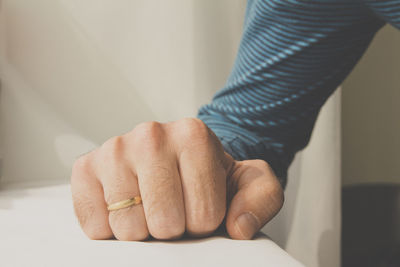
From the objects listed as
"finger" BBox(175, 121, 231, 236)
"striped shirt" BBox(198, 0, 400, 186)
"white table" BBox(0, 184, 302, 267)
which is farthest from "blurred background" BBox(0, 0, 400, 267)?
"finger" BBox(175, 121, 231, 236)

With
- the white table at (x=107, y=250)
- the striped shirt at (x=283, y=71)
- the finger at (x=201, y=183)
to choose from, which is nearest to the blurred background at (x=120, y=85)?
the striped shirt at (x=283, y=71)

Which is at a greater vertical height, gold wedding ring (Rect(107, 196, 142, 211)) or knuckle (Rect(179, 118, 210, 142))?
knuckle (Rect(179, 118, 210, 142))

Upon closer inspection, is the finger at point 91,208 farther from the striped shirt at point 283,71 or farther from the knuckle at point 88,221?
the striped shirt at point 283,71

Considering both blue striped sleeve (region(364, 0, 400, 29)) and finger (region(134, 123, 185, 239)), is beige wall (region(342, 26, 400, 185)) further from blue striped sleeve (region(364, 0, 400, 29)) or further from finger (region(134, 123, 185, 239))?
finger (region(134, 123, 185, 239))

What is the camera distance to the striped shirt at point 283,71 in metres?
0.47

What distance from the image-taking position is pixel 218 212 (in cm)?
30

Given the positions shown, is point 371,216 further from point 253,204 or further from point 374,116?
point 253,204

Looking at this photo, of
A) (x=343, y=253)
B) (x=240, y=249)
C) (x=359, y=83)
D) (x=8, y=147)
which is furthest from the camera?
(x=359, y=83)

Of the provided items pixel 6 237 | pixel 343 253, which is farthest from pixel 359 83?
pixel 6 237

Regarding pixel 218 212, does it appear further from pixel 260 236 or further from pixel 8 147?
pixel 8 147

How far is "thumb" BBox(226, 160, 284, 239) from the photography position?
31 cm

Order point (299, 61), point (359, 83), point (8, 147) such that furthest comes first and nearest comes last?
point (359, 83) → point (8, 147) → point (299, 61)

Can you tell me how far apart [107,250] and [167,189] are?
2.5 inches

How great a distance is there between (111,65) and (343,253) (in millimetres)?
832
